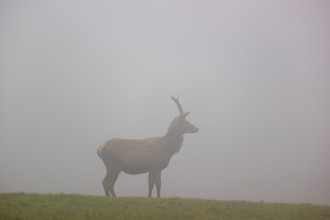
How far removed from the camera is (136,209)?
436 inches

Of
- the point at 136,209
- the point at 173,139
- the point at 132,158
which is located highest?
the point at 173,139

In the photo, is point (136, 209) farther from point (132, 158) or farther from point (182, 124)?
point (182, 124)

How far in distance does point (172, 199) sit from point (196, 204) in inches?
33.9

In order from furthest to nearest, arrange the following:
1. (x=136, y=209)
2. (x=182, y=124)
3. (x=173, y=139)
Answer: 1. (x=182, y=124)
2. (x=173, y=139)
3. (x=136, y=209)

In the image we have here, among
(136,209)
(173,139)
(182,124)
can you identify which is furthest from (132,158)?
(136,209)

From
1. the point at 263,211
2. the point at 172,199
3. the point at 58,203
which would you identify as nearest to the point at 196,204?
the point at 172,199

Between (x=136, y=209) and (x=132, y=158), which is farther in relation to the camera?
(x=132, y=158)

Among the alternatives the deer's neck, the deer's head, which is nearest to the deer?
the deer's neck

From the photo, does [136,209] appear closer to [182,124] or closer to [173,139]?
[173,139]

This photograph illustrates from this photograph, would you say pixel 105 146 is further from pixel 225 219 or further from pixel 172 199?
pixel 225 219

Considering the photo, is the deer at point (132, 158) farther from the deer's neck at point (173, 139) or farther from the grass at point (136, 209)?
the grass at point (136, 209)

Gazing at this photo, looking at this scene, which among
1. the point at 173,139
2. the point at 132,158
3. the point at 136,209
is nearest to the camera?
the point at 136,209

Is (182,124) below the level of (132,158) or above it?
above

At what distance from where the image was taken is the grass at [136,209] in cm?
1030
